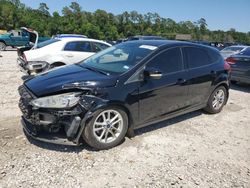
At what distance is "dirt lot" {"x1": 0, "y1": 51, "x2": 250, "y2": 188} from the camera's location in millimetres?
3307

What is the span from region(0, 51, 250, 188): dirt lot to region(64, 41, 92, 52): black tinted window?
3.90 m

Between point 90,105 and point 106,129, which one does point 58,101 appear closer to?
point 90,105

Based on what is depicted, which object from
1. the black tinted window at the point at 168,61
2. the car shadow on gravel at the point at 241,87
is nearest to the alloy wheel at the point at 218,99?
the black tinted window at the point at 168,61

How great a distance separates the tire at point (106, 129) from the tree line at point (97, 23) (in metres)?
37.7

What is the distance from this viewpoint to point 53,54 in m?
8.18

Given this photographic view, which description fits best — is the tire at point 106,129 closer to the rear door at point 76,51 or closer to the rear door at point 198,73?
the rear door at point 198,73

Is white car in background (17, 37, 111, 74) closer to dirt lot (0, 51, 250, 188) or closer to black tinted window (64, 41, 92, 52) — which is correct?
black tinted window (64, 41, 92, 52)

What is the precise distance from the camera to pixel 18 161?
3.60m

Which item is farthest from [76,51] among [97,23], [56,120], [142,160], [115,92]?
[97,23]

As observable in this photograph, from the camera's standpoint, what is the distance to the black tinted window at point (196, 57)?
5184 mm

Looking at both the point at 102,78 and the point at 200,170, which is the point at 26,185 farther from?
the point at 200,170

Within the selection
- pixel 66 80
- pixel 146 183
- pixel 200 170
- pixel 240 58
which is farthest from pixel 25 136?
pixel 240 58

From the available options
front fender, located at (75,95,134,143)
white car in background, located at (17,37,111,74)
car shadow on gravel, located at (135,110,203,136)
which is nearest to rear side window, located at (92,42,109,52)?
white car in background, located at (17,37,111,74)

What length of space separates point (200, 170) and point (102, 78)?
1918 mm
